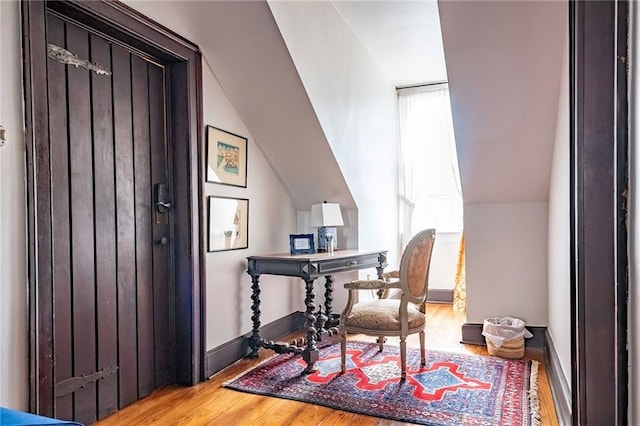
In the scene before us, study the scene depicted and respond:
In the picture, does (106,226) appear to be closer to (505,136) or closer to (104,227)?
(104,227)

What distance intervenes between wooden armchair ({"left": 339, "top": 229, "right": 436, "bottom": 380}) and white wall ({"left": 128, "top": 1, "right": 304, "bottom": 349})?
81 cm

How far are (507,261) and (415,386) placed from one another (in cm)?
133

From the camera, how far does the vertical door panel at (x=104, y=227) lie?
7.39 feet

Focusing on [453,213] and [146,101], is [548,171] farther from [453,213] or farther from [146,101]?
[146,101]

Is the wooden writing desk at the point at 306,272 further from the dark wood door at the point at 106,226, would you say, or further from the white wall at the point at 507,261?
the white wall at the point at 507,261

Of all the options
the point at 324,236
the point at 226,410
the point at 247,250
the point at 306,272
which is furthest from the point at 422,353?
the point at 247,250

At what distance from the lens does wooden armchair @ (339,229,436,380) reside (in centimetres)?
265

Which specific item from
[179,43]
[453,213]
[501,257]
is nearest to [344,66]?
[179,43]

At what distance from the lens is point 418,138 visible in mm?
5137

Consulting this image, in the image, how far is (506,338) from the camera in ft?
10.0

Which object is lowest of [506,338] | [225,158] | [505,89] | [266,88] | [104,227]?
[506,338]

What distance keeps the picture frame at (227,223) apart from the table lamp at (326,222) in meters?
0.56

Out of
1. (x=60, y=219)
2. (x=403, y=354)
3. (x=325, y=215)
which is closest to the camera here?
(x=60, y=219)

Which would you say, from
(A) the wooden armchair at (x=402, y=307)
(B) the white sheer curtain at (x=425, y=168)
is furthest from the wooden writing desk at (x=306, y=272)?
(B) the white sheer curtain at (x=425, y=168)
